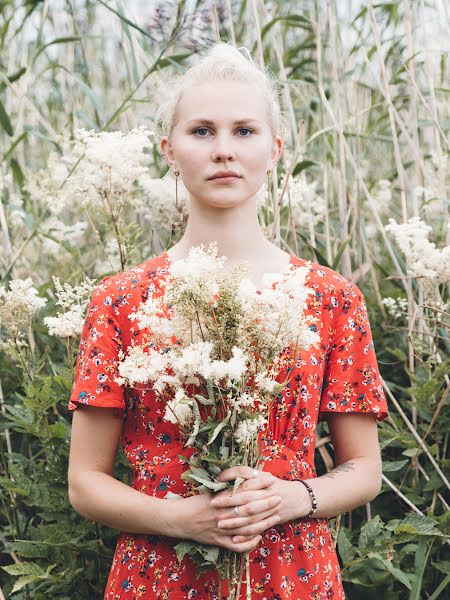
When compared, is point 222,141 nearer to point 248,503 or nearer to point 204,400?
point 204,400

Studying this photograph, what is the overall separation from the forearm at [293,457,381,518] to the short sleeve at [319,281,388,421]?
0.10m

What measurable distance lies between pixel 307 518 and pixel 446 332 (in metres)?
0.94

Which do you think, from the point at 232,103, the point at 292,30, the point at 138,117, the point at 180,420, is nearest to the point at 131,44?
the point at 138,117

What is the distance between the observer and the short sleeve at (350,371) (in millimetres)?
1479

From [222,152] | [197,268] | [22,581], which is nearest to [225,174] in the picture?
[222,152]

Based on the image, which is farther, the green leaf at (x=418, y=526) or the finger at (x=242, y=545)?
the green leaf at (x=418, y=526)

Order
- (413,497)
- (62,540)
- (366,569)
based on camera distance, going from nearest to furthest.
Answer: (62,540) < (366,569) < (413,497)

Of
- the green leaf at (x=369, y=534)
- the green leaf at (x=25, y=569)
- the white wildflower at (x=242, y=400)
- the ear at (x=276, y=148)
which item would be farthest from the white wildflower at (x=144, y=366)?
the green leaf at (x=369, y=534)

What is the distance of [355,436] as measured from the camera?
59.1 inches

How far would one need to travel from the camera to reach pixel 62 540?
180 cm

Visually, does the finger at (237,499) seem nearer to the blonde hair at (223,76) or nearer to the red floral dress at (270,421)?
the red floral dress at (270,421)

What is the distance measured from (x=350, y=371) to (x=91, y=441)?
0.49m

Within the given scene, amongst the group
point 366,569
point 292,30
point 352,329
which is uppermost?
point 292,30

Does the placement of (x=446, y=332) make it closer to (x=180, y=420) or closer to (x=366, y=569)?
(x=366, y=569)
